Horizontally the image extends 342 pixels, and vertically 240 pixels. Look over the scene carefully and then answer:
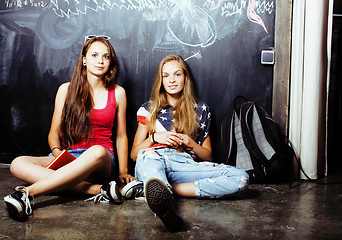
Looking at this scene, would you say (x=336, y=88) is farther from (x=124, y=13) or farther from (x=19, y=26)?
(x=19, y=26)

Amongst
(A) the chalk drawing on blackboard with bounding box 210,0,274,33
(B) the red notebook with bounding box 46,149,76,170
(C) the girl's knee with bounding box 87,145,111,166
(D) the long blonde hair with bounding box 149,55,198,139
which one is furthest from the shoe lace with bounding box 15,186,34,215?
(A) the chalk drawing on blackboard with bounding box 210,0,274,33

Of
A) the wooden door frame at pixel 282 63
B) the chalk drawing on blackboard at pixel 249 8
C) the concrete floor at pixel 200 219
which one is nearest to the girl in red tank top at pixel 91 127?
the concrete floor at pixel 200 219

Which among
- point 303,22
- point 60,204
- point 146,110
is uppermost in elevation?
point 303,22

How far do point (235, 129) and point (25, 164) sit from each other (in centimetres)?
148

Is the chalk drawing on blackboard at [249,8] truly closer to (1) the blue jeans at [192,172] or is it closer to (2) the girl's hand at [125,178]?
(1) the blue jeans at [192,172]

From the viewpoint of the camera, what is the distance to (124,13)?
277 centimetres

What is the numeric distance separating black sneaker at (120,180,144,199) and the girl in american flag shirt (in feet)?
0.18

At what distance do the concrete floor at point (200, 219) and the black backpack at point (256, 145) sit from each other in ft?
0.71

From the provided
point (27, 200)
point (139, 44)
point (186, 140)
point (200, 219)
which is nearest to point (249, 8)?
point (139, 44)

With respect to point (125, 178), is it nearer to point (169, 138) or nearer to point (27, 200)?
point (169, 138)

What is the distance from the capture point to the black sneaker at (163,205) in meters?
1.56

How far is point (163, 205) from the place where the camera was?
5.10 ft

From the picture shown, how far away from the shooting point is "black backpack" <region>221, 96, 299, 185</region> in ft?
8.04

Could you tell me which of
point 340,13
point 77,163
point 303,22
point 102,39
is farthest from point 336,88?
point 77,163
